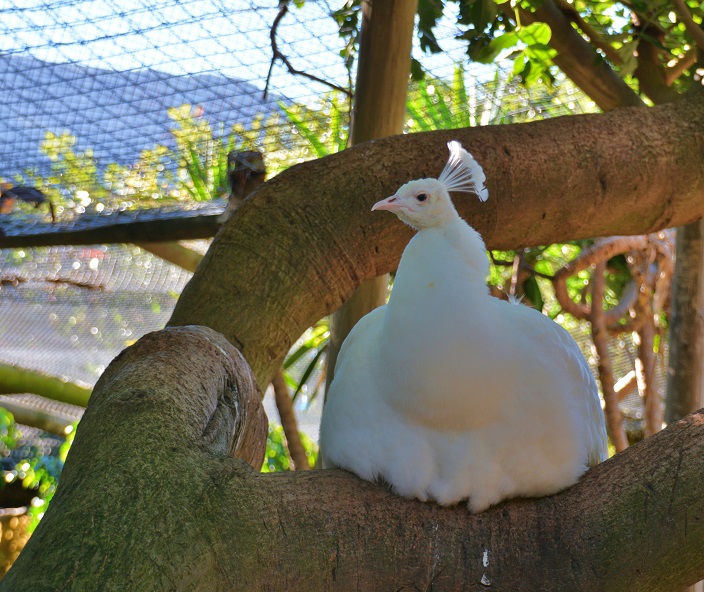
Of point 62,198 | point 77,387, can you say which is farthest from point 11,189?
point 77,387

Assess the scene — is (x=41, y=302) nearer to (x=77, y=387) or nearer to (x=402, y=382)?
(x=77, y=387)

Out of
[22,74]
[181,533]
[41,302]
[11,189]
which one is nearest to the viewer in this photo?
[181,533]

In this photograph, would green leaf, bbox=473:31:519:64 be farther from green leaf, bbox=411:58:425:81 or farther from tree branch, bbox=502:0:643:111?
green leaf, bbox=411:58:425:81

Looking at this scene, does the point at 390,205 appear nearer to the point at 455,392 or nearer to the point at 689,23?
the point at 455,392

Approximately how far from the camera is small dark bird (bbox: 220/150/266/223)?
3105 millimetres

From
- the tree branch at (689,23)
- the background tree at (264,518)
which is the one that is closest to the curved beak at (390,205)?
the background tree at (264,518)

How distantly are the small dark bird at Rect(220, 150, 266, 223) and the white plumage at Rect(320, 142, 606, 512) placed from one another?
152 centimetres

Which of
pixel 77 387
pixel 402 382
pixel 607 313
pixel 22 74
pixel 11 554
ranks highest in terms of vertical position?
pixel 22 74

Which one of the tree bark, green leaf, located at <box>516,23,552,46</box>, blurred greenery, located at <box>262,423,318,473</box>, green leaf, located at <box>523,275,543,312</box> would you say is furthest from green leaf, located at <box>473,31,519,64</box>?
blurred greenery, located at <box>262,423,318,473</box>

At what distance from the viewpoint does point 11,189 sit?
3531 millimetres

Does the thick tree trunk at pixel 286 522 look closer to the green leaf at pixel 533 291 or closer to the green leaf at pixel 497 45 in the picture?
the green leaf at pixel 497 45

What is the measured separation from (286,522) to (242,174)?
1.96 metres

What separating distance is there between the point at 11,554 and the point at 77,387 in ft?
4.81

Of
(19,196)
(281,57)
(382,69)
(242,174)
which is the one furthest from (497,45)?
(19,196)
